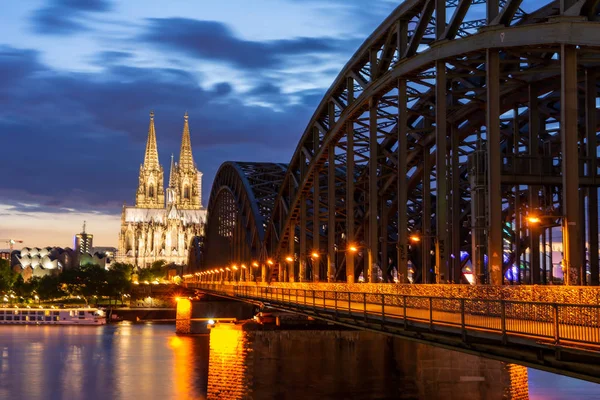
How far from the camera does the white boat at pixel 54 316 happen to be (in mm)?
165250

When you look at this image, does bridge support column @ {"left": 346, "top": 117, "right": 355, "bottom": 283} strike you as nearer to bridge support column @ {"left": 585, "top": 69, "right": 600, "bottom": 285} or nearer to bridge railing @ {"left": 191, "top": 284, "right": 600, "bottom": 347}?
bridge support column @ {"left": 585, "top": 69, "right": 600, "bottom": 285}

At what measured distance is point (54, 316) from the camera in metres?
170

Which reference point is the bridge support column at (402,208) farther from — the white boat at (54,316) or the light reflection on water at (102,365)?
the white boat at (54,316)

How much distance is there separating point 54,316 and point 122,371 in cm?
8776

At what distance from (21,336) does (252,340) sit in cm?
8632

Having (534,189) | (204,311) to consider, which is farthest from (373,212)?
(204,311)

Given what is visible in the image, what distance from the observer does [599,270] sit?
44438 millimetres

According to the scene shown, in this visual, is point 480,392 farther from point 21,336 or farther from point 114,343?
point 21,336

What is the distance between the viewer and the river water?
222 ft

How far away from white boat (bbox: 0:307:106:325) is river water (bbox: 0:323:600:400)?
2976 centimetres

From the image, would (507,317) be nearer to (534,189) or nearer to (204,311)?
(534,189)

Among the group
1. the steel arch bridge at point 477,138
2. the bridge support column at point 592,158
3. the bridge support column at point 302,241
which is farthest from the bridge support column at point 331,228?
the bridge support column at point 592,158

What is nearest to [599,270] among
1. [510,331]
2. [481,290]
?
[481,290]

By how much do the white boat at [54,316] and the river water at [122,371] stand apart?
29759mm
